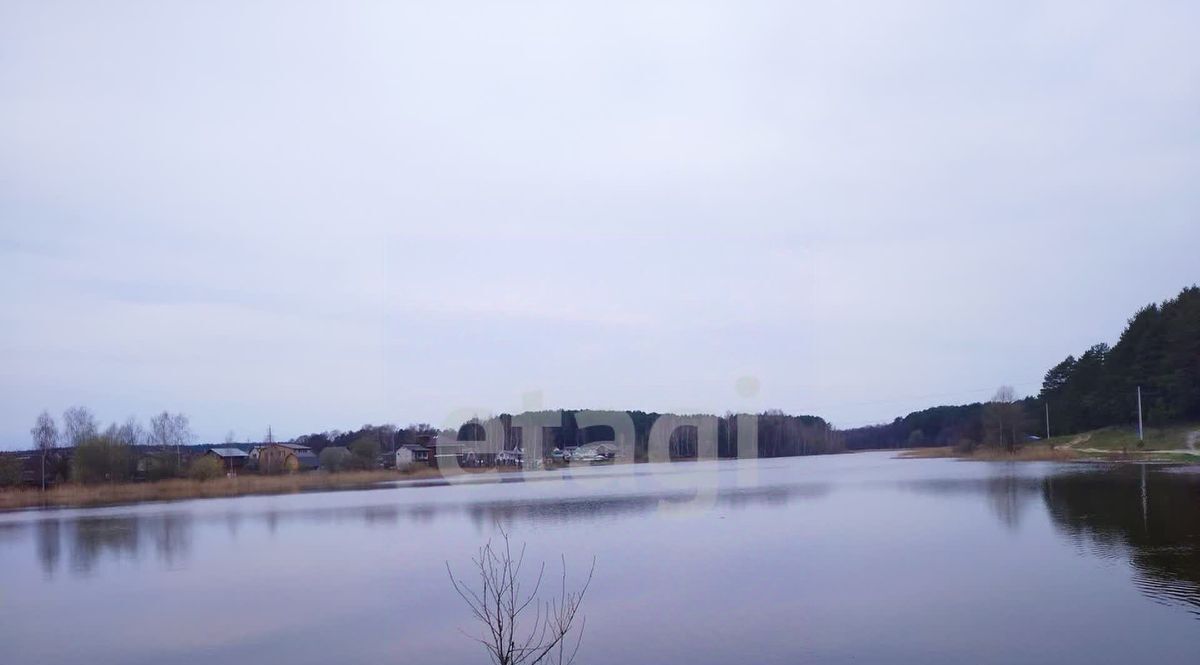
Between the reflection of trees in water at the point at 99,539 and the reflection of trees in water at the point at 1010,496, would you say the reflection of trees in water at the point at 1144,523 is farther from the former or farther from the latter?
the reflection of trees in water at the point at 99,539

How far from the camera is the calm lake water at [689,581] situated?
1001 cm

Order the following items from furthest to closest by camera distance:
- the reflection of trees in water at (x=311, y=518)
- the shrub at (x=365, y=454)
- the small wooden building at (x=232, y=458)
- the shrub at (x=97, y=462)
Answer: the small wooden building at (x=232, y=458), the shrub at (x=365, y=454), the shrub at (x=97, y=462), the reflection of trees in water at (x=311, y=518)

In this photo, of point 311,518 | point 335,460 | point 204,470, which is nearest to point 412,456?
point 335,460

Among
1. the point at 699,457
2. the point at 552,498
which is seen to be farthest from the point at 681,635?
the point at 699,457

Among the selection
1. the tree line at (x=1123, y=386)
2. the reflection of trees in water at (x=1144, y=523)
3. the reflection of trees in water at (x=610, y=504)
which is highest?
the tree line at (x=1123, y=386)

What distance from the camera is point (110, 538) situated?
920 inches

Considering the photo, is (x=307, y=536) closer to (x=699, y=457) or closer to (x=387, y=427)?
(x=699, y=457)

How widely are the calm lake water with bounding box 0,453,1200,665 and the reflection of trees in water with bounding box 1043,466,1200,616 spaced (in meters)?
0.07

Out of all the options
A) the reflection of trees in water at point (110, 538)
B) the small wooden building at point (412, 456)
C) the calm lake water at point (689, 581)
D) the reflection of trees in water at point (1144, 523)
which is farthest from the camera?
the small wooden building at point (412, 456)

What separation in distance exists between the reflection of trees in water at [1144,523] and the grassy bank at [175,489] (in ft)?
107

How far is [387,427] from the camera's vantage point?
279ft

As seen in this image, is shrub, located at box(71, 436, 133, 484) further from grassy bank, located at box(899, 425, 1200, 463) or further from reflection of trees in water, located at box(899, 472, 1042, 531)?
grassy bank, located at box(899, 425, 1200, 463)

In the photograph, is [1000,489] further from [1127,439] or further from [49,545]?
[49,545]

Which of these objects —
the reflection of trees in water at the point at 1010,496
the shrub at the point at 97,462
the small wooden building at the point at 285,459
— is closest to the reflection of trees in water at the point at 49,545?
the shrub at the point at 97,462
